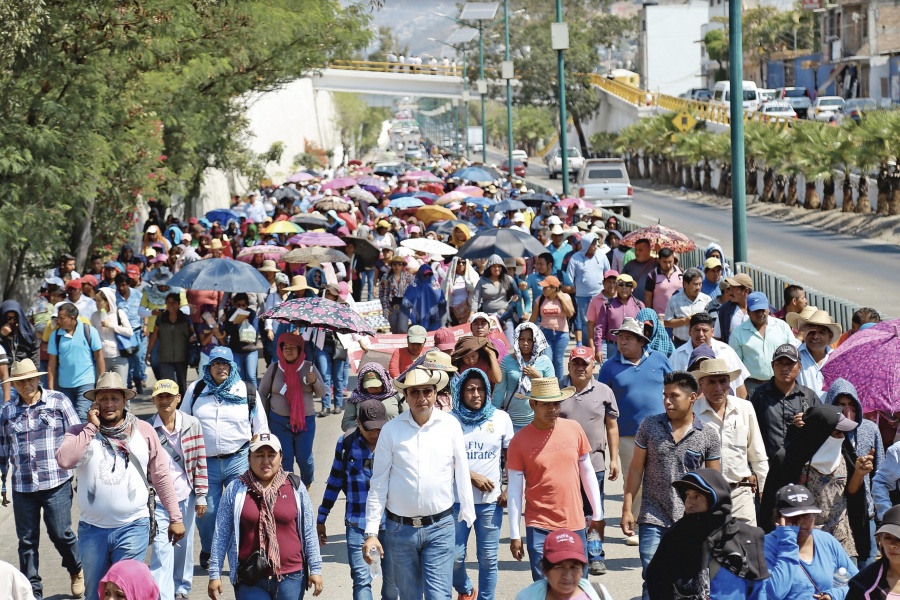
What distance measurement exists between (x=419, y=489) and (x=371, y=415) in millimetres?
1010

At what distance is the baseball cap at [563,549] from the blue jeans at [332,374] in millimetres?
9985

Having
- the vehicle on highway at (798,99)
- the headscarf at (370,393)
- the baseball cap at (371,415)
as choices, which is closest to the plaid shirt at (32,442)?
the headscarf at (370,393)

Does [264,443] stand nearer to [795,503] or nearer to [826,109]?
[795,503]

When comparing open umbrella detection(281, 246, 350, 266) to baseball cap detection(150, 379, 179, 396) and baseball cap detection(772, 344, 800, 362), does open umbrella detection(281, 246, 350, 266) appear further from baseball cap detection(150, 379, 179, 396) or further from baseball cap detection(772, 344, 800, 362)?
baseball cap detection(772, 344, 800, 362)

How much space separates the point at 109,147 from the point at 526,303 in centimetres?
805

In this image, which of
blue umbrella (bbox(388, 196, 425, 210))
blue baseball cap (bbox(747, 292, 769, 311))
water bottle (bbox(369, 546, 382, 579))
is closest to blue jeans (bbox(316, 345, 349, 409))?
blue baseball cap (bbox(747, 292, 769, 311))

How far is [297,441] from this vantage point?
10.6 m

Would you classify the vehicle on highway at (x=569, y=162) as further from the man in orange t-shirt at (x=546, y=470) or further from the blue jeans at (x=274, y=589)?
the blue jeans at (x=274, y=589)

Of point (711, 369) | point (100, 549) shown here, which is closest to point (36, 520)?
point (100, 549)

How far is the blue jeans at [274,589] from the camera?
269 inches

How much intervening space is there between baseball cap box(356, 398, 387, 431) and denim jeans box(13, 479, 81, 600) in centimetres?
250

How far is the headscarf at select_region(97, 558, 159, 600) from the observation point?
5730 mm

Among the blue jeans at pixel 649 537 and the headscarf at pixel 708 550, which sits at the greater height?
the headscarf at pixel 708 550

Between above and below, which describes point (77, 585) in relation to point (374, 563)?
below
